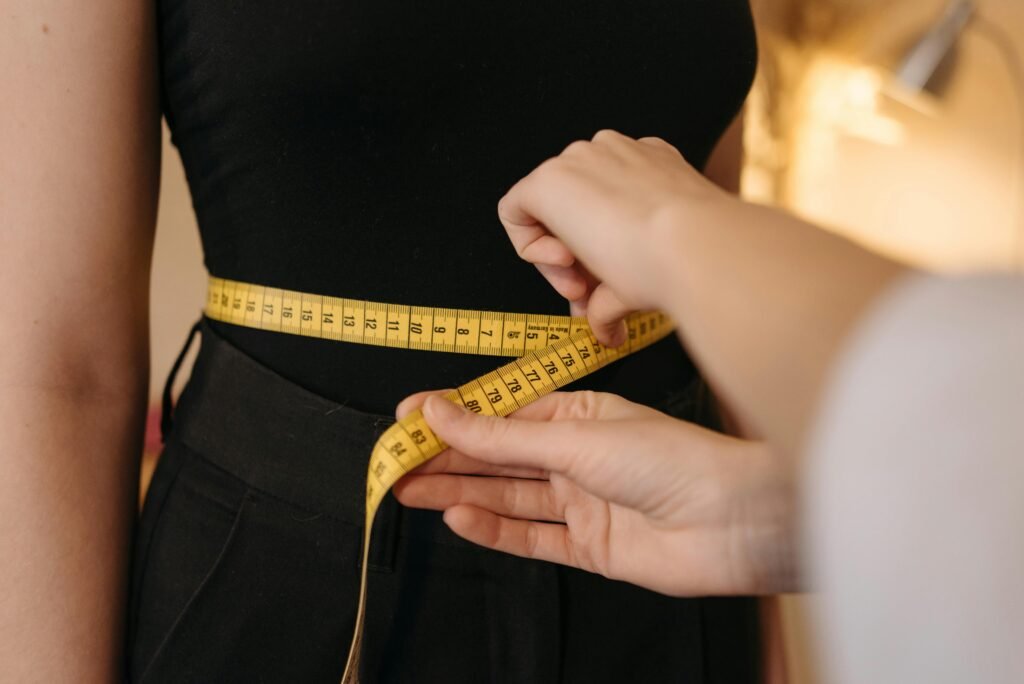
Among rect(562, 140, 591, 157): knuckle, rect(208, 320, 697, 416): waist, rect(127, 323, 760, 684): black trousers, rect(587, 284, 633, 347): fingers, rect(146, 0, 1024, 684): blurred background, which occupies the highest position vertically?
rect(146, 0, 1024, 684): blurred background

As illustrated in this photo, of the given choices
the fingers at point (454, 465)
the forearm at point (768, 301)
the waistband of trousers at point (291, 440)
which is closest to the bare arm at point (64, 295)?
the waistband of trousers at point (291, 440)

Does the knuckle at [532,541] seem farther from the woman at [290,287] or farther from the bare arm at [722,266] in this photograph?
the bare arm at [722,266]

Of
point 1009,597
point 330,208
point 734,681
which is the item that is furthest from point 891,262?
point 734,681

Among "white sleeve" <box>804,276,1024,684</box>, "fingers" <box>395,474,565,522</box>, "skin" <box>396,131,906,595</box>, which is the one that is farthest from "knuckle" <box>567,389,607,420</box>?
"white sleeve" <box>804,276,1024,684</box>

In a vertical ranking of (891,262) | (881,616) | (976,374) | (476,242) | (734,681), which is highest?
(476,242)

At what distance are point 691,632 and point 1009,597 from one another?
0.61 m

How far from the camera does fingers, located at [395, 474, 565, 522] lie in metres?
0.85

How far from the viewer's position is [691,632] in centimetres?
99

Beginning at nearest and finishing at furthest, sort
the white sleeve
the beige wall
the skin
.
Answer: the white sleeve → the skin → the beige wall

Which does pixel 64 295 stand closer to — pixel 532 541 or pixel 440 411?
pixel 440 411

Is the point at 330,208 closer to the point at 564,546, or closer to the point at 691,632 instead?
the point at 564,546

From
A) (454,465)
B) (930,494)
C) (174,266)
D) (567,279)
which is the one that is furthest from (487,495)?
(174,266)

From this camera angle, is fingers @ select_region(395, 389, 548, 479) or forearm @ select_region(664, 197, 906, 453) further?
fingers @ select_region(395, 389, 548, 479)

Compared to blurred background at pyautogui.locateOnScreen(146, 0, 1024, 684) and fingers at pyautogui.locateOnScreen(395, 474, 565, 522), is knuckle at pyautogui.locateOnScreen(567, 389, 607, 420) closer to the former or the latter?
fingers at pyautogui.locateOnScreen(395, 474, 565, 522)
